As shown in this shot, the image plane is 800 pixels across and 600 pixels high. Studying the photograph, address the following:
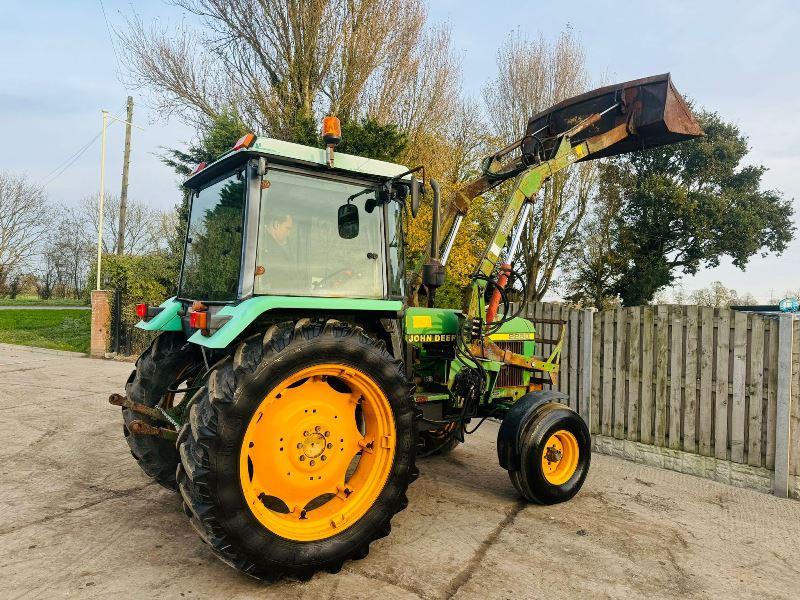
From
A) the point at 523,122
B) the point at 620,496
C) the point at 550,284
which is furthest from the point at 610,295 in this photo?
the point at 620,496

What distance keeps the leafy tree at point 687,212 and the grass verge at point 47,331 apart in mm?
17534

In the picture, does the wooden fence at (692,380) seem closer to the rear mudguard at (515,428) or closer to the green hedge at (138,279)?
the rear mudguard at (515,428)

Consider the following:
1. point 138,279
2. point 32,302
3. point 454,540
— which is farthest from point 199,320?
point 32,302

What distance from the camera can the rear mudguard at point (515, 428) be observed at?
391 cm

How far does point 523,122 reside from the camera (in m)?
17.5

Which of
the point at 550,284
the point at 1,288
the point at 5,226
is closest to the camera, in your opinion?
the point at 550,284

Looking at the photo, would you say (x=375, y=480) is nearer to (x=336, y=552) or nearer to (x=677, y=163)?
(x=336, y=552)

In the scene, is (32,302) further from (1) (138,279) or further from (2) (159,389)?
(2) (159,389)

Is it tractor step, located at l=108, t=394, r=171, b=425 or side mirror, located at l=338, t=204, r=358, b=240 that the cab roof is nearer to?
side mirror, located at l=338, t=204, r=358, b=240

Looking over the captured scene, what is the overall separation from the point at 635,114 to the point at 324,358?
360 centimetres

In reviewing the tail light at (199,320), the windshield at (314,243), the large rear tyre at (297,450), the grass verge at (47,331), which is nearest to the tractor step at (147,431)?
the large rear tyre at (297,450)

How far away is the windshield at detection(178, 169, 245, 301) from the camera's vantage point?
337cm

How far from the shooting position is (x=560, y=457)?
13.5 ft

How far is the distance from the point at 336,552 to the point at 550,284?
18.3 metres
